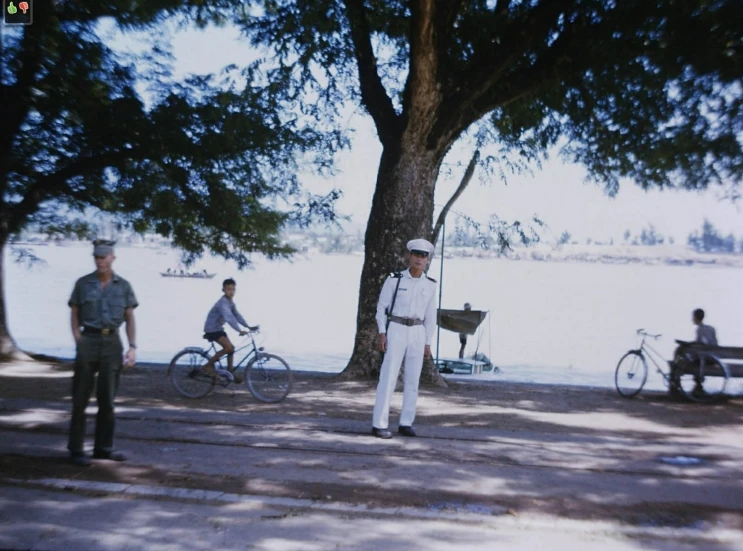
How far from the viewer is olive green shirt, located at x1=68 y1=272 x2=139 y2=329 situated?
7438 millimetres

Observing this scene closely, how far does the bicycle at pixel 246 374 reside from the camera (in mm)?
11828

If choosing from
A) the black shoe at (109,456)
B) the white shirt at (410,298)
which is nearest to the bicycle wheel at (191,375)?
the white shirt at (410,298)

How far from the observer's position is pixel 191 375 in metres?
12.1

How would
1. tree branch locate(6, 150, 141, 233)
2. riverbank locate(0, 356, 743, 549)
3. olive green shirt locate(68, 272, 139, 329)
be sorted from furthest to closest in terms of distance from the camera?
tree branch locate(6, 150, 141, 233) < olive green shirt locate(68, 272, 139, 329) < riverbank locate(0, 356, 743, 549)

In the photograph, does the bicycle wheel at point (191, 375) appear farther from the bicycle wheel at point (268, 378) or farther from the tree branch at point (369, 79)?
the tree branch at point (369, 79)

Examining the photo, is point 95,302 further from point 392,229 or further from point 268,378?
point 392,229

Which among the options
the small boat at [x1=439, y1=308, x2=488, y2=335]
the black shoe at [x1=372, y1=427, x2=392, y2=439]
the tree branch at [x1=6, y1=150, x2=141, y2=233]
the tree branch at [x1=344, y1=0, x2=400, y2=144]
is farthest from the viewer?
the small boat at [x1=439, y1=308, x2=488, y2=335]

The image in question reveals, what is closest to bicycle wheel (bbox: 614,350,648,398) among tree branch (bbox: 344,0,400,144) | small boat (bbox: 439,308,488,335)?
tree branch (bbox: 344,0,400,144)

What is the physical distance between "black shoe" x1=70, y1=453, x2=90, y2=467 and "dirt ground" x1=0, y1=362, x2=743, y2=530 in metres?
0.08

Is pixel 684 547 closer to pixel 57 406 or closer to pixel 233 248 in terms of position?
pixel 57 406

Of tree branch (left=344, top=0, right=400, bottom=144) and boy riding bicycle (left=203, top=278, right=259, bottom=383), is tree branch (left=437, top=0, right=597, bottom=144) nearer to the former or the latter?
tree branch (left=344, top=0, right=400, bottom=144)

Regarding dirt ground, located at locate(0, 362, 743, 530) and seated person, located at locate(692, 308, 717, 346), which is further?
seated person, located at locate(692, 308, 717, 346)

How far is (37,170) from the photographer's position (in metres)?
17.5

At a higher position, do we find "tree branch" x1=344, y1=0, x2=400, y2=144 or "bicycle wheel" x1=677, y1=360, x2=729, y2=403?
"tree branch" x1=344, y1=0, x2=400, y2=144
